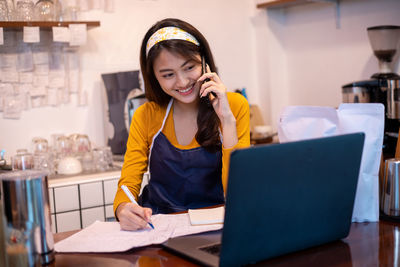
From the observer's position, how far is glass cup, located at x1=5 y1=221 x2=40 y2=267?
1.00 m

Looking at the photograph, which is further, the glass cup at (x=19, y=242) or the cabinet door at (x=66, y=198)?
the cabinet door at (x=66, y=198)

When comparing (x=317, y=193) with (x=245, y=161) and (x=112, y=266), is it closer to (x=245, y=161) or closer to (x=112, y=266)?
(x=245, y=161)

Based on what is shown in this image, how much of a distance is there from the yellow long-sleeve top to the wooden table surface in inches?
23.3

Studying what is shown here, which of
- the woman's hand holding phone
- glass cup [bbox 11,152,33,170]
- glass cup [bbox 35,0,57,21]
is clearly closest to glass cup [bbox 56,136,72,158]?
glass cup [bbox 11,152,33,170]

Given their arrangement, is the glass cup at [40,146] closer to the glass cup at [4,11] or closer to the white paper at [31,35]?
the white paper at [31,35]

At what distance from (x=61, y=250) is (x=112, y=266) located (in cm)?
18

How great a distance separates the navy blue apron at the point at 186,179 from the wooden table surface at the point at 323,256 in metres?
0.59

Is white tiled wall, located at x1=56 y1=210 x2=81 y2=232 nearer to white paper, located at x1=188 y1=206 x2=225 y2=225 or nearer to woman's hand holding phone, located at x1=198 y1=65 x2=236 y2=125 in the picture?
woman's hand holding phone, located at x1=198 y1=65 x2=236 y2=125

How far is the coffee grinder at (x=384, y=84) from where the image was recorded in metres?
2.54

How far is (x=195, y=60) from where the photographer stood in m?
1.72

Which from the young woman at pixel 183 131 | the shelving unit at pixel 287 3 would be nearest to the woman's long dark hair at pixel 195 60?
the young woman at pixel 183 131

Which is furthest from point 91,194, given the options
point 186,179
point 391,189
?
point 391,189

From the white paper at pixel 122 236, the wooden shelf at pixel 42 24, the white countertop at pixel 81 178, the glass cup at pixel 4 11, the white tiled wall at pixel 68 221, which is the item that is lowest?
the white tiled wall at pixel 68 221

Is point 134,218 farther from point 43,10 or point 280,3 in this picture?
point 280,3
